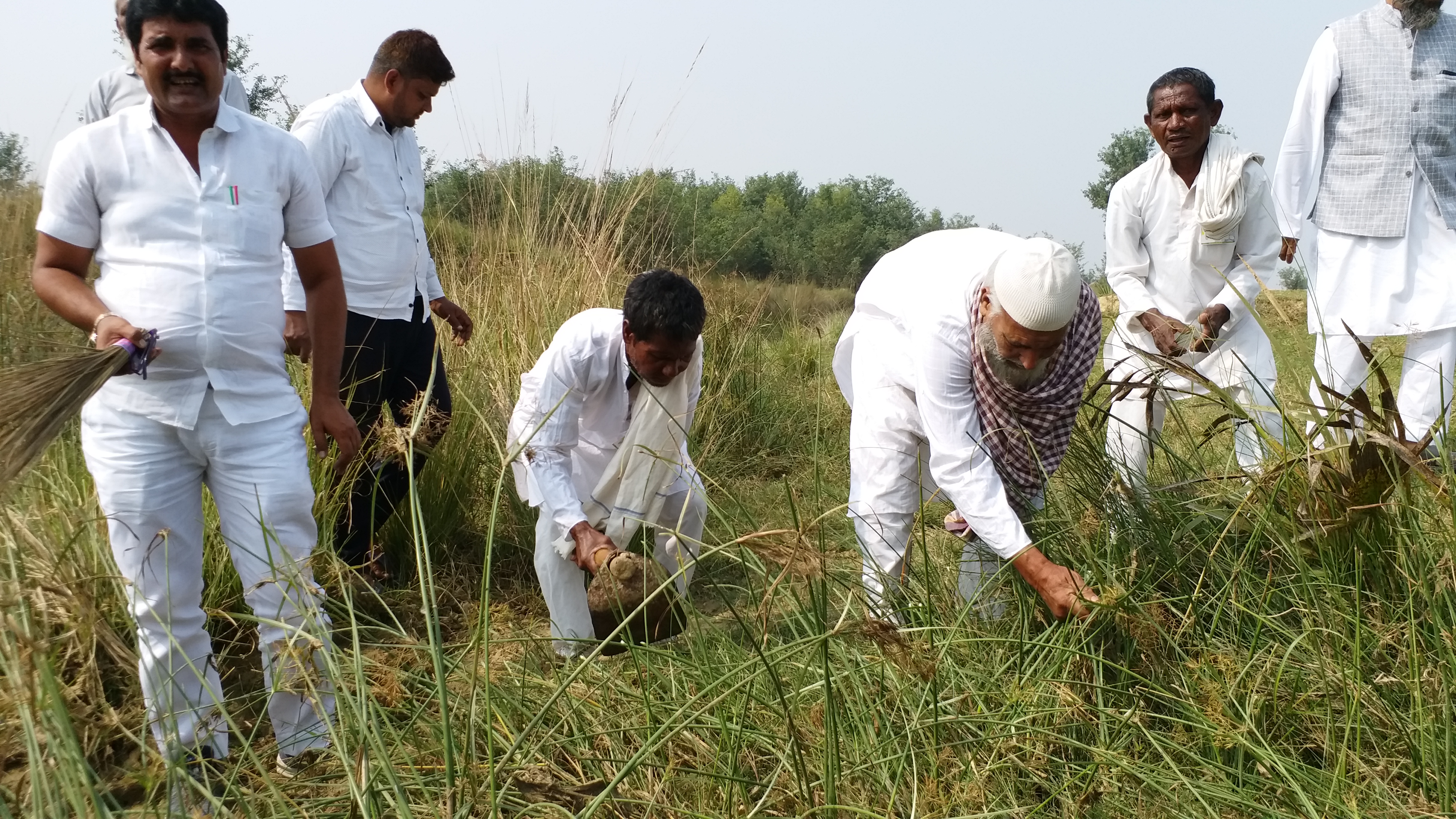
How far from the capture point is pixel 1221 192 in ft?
13.1

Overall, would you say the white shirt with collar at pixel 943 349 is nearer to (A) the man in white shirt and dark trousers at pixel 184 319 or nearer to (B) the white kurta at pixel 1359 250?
(A) the man in white shirt and dark trousers at pixel 184 319

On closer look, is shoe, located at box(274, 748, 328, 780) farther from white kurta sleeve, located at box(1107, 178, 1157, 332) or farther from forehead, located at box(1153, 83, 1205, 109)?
forehead, located at box(1153, 83, 1205, 109)

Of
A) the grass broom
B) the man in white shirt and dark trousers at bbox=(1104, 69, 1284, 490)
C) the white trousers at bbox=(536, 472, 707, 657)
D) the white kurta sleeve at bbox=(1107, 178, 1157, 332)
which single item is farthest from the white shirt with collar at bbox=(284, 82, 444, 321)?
the white kurta sleeve at bbox=(1107, 178, 1157, 332)

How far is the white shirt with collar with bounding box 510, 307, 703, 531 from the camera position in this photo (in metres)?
3.24

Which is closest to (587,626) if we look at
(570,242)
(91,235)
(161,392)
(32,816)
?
(161,392)

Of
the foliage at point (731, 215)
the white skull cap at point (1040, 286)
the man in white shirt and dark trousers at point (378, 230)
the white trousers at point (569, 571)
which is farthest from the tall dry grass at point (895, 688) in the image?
the foliage at point (731, 215)

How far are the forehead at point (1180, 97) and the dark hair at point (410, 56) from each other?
253cm

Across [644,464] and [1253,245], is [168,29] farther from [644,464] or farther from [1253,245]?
[1253,245]

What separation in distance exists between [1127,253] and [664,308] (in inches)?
83.9

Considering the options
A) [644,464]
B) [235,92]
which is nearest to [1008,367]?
[644,464]

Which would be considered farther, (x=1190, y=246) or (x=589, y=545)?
(x=1190, y=246)

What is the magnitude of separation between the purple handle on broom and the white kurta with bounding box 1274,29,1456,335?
3710 mm

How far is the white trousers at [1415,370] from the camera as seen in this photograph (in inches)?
155

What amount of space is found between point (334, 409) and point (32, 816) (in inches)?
65.0
